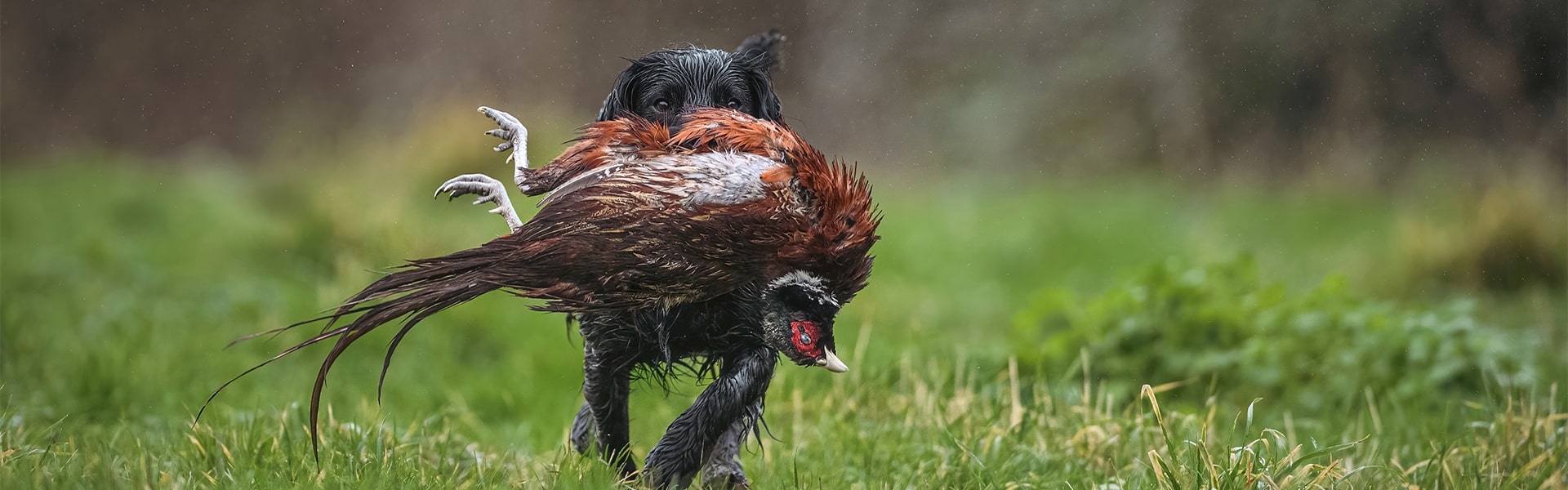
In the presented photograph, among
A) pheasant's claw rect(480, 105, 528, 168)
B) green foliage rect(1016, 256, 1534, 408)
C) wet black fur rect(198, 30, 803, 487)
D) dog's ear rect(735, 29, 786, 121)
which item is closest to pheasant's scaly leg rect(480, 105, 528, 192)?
pheasant's claw rect(480, 105, 528, 168)

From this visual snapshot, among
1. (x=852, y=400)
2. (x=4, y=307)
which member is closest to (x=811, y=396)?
(x=852, y=400)

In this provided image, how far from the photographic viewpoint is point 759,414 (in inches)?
126

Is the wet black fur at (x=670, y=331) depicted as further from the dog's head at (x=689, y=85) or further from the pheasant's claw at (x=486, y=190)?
the pheasant's claw at (x=486, y=190)

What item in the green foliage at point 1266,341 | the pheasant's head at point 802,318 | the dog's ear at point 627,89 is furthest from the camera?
the green foliage at point 1266,341

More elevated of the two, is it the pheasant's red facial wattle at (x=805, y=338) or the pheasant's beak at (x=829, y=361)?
the pheasant's red facial wattle at (x=805, y=338)

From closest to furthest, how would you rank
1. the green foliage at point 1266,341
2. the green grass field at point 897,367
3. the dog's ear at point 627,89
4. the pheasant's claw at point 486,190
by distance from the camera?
the pheasant's claw at point 486,190 → the dog's ear at point 627,89 → the green grass field at point 897,367 → the green foliage at point 1266,341

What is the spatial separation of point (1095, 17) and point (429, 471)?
8856 millimetres

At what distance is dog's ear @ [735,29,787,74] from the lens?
10.5ft

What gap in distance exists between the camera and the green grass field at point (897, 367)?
136 inches

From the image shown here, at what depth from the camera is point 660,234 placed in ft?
8.14

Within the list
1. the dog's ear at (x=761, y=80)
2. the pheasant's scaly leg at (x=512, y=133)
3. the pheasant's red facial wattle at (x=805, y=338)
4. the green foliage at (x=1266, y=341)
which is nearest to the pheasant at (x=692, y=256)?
the pheasant's red facial wattle at (x=805, y=338)

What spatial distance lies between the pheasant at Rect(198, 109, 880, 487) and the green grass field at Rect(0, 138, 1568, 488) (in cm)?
53

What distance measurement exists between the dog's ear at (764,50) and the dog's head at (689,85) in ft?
Result: 0.03

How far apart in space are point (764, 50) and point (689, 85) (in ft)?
1.70
